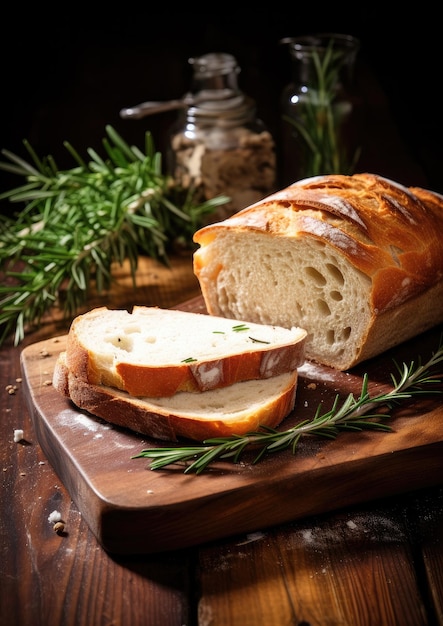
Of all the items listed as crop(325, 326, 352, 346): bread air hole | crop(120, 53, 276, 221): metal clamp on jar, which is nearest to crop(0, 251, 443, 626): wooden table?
crop(325, 326, 352, 346): bread air hole

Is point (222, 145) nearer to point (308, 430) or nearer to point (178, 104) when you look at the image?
point (178, 104)

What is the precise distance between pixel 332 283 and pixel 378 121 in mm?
3090

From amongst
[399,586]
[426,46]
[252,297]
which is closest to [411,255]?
[252,297]

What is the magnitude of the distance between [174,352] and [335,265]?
0.67 metres

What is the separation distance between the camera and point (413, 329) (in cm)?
330

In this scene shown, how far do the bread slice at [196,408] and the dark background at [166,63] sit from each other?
2.96 meters

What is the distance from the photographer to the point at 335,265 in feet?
9.84

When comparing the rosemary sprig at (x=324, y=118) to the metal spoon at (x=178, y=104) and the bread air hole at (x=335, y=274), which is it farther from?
the bread air hole at (x=335, y=274)

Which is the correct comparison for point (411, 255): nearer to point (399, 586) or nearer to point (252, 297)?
point (252, 297)

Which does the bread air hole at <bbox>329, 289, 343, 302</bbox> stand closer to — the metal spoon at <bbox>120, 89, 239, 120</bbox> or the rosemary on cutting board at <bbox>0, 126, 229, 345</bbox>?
the rosemary on cutting board at <bbox>0, 126, 229, 345</bbox>

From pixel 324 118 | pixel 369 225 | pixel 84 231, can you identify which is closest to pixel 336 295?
pixel 369 225

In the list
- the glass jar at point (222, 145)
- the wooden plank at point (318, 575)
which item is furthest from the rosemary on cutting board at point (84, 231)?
the wooden plank at point (318, 575)

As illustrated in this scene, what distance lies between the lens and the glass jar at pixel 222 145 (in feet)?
14.3

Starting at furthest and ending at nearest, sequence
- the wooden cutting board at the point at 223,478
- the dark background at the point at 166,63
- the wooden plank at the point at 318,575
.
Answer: the dark background at the point at 166,63
the wooden cutting board at the point at 223,478
the wooden plank at the point at 318,575
